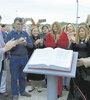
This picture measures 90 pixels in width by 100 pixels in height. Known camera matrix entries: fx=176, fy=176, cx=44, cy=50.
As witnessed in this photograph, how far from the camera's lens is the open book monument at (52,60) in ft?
6.82

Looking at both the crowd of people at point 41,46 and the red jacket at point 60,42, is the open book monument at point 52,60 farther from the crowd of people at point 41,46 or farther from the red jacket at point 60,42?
the red jacket at point 60,42

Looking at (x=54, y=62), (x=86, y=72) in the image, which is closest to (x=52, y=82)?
(x=54, y=62)

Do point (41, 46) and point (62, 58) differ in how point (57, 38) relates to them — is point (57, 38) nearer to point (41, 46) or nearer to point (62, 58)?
point (41, 46)

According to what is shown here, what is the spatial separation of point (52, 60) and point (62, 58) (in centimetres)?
14

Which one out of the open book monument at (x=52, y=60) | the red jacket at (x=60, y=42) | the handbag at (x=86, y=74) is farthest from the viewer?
the red jacket at (x=60, y=42)

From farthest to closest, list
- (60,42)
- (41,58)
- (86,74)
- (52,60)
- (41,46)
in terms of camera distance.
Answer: (41,46), (60,42), (86,74), (41,58), (52,60)

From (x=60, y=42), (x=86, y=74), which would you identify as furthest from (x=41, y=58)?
(x=60, y=42)

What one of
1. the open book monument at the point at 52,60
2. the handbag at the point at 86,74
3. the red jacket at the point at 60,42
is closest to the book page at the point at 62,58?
the open book monument at the point at 52,60

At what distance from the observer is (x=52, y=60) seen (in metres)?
2.15

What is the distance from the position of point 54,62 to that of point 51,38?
1.94 metres

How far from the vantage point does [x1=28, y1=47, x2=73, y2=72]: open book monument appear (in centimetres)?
208

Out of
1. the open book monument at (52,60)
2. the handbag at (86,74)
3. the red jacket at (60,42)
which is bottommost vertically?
the handbag at (86,74)

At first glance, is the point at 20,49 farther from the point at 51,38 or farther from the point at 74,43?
the point at 74,43

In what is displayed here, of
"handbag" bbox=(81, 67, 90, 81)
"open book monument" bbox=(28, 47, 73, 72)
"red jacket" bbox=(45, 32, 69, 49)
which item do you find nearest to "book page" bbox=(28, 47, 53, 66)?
"open book monument" bbox=(28, 47, 73, 72)
